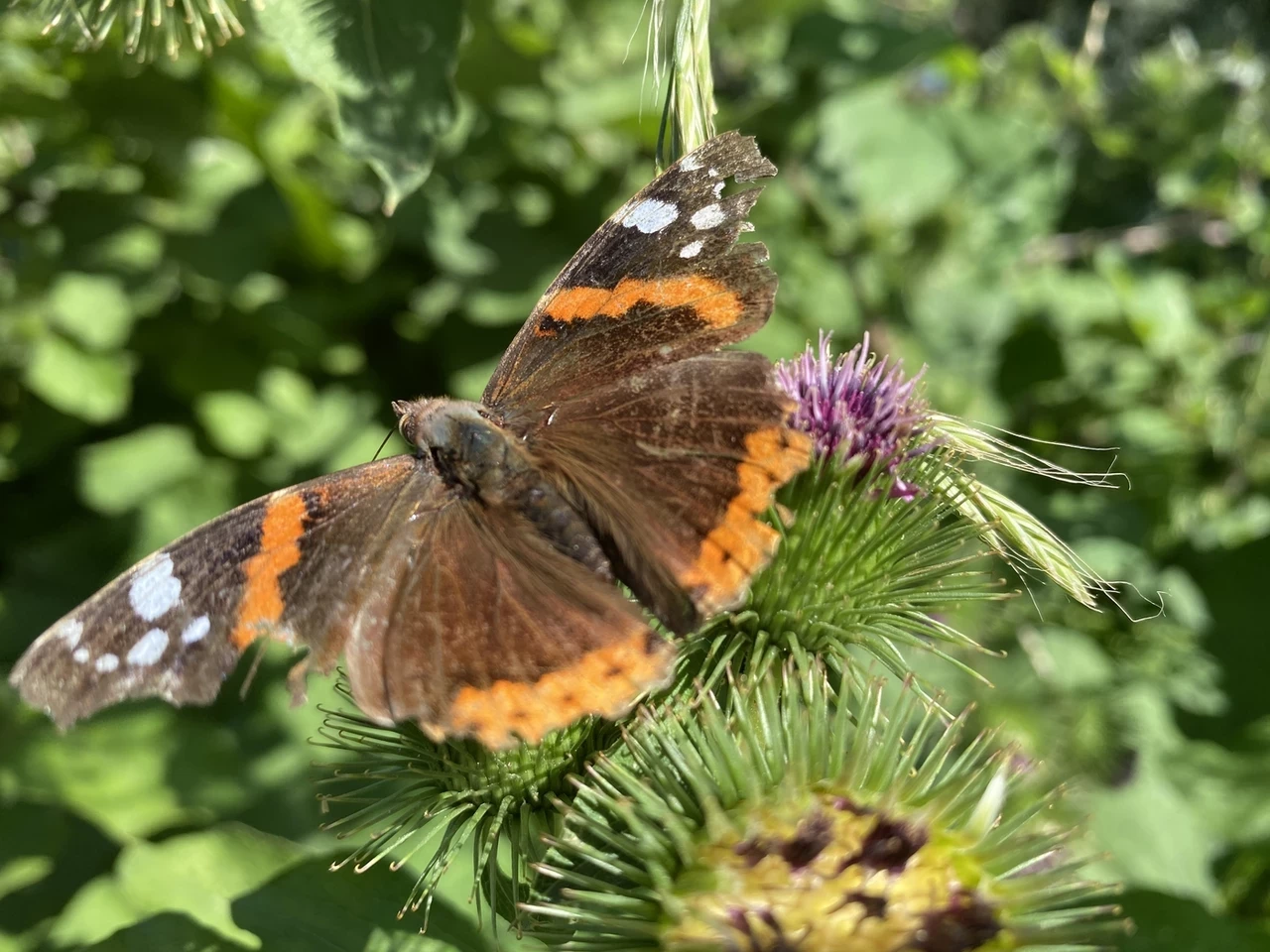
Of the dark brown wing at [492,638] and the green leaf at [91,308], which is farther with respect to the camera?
the green leaf at [91,308]

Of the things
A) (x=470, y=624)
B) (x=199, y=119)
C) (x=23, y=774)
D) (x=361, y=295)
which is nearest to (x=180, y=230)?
(x=199, y=119)

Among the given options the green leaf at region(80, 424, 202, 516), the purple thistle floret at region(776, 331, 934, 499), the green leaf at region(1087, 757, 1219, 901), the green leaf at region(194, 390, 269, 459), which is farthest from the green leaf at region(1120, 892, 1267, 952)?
the green leaf at region(80, 424, 202, 516)

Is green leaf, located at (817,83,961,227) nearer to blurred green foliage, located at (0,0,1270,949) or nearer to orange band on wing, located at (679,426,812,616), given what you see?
blurred green foliage, located at (0,0,1270,949)

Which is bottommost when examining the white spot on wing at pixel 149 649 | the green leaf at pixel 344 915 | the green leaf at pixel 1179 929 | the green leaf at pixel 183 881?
the green leaf at pixel 1179 929

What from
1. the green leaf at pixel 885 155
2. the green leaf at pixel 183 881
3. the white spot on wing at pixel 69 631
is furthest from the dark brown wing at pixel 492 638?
the green leaf at pixel 885 155

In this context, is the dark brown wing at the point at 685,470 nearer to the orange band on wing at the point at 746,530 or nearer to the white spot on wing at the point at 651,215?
the orange band on wing at the point at 746,530

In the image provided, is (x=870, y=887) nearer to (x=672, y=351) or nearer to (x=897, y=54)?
(x=672, y=351)

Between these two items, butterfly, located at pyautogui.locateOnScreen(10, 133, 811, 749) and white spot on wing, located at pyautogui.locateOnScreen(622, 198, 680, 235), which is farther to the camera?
white spot on wing, located at pyautogui.locateOnScreen(622, 198, 680, 235)
